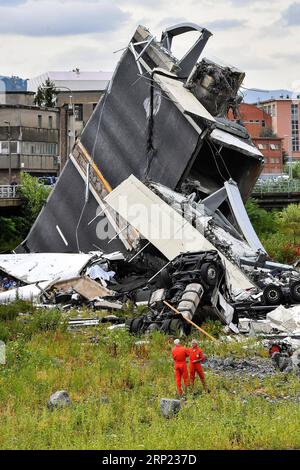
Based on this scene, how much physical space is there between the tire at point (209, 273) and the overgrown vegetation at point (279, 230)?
A: 1482 centimetres

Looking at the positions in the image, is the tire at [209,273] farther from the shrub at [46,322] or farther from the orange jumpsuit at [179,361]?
the orange jumpsuit at [179,361]

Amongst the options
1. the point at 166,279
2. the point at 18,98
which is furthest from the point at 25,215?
the point at 18,98

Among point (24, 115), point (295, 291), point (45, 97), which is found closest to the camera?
point (295, 291)

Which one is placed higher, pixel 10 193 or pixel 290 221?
pixel 10 193

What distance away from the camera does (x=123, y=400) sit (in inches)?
530

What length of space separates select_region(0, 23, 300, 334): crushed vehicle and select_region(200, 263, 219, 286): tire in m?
1.34

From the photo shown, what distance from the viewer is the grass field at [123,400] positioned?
10.8 meters

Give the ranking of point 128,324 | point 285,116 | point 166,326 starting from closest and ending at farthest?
point 166,326
point 128,324
point 285,116

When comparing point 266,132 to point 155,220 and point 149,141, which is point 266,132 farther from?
point 155,220

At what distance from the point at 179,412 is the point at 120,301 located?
39.8ft

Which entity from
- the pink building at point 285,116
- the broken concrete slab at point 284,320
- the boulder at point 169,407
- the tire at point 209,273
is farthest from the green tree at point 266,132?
the boulder at point 169,407

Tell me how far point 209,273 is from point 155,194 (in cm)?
733
